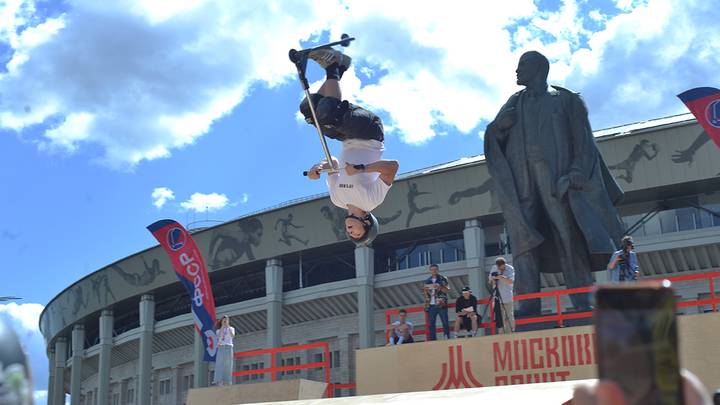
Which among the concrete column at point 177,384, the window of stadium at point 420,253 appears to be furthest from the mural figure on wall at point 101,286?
the window of stadium at point 420,253

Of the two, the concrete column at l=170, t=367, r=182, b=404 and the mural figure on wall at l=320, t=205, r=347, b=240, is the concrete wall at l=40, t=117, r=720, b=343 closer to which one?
the mural figure on wall at l=320, t=205, r=347, b=240

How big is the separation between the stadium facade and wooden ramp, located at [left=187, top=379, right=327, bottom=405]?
2159 cm

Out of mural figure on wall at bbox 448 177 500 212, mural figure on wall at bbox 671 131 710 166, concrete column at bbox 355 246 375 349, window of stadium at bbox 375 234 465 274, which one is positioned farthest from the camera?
window of stadium at bbox 375 234 465 274

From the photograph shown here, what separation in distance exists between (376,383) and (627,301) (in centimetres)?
1291

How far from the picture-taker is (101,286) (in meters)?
53.1

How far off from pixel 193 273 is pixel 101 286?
31.5 m

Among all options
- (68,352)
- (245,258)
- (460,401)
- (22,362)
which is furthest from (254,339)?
(22,362)

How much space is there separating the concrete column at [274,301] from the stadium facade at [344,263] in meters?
0.05

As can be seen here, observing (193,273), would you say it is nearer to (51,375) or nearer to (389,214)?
(389,214)

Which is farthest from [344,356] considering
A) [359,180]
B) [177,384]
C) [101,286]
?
[359,180]

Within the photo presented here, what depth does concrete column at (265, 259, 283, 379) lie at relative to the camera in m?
42.8

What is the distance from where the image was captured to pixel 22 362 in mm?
2574

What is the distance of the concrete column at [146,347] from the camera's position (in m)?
48.8

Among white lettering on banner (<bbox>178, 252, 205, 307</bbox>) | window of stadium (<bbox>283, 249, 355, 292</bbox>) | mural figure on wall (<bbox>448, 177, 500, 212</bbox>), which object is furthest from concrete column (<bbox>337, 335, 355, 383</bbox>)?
white lettering on banner (<bbox>178, 252, 205, 307</bbox>)
